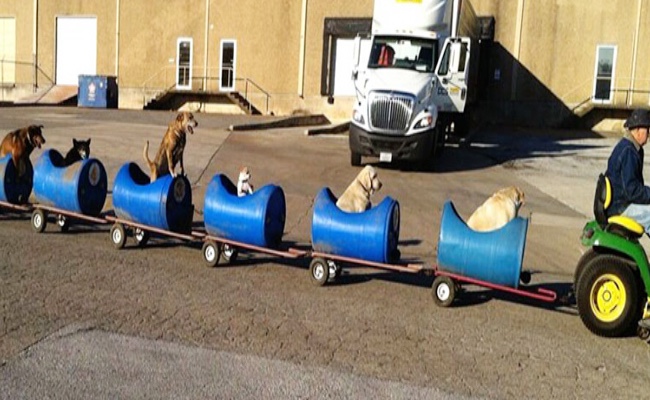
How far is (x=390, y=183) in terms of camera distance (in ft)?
54.2

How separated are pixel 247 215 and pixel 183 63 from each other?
33918 millimetres

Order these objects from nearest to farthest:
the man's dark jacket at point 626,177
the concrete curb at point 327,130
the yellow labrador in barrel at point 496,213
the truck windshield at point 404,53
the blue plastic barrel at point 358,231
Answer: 1. the man's dark jacket at point 626,177
2. the blue plastic barrel at point 358,231
3. the yellow labrador in barrel at point 496,213
4. the truck windshield at point 404,53
5. the concrete curb at point 327,130

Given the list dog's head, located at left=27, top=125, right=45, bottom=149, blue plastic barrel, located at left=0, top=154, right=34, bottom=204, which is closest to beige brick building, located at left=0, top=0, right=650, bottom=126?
dog's head, located at left=27, top=125, right=45, bottom=149

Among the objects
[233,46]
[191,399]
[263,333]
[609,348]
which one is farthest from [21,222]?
[233,46]

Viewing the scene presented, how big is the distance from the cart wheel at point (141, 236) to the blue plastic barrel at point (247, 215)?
1.09 meters

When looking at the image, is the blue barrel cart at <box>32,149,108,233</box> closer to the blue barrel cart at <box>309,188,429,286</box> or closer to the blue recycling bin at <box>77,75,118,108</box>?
the blue barrel cart at <box>309,188,429,286</box>

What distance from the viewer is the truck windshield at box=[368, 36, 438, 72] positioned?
62.3ft

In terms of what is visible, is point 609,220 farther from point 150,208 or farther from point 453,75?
point 453,75

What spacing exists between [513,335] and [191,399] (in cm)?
303

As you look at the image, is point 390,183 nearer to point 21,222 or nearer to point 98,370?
point 21,222

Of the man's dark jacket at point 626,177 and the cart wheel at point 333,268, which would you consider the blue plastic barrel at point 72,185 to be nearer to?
the cart wheel at point 333,268

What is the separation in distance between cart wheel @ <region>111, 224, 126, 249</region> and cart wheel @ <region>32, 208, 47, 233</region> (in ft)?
4.25

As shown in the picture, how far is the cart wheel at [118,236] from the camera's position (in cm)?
909

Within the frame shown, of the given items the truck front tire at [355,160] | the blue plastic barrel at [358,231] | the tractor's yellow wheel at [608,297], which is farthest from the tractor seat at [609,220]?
the truck front tire at [355,160]
